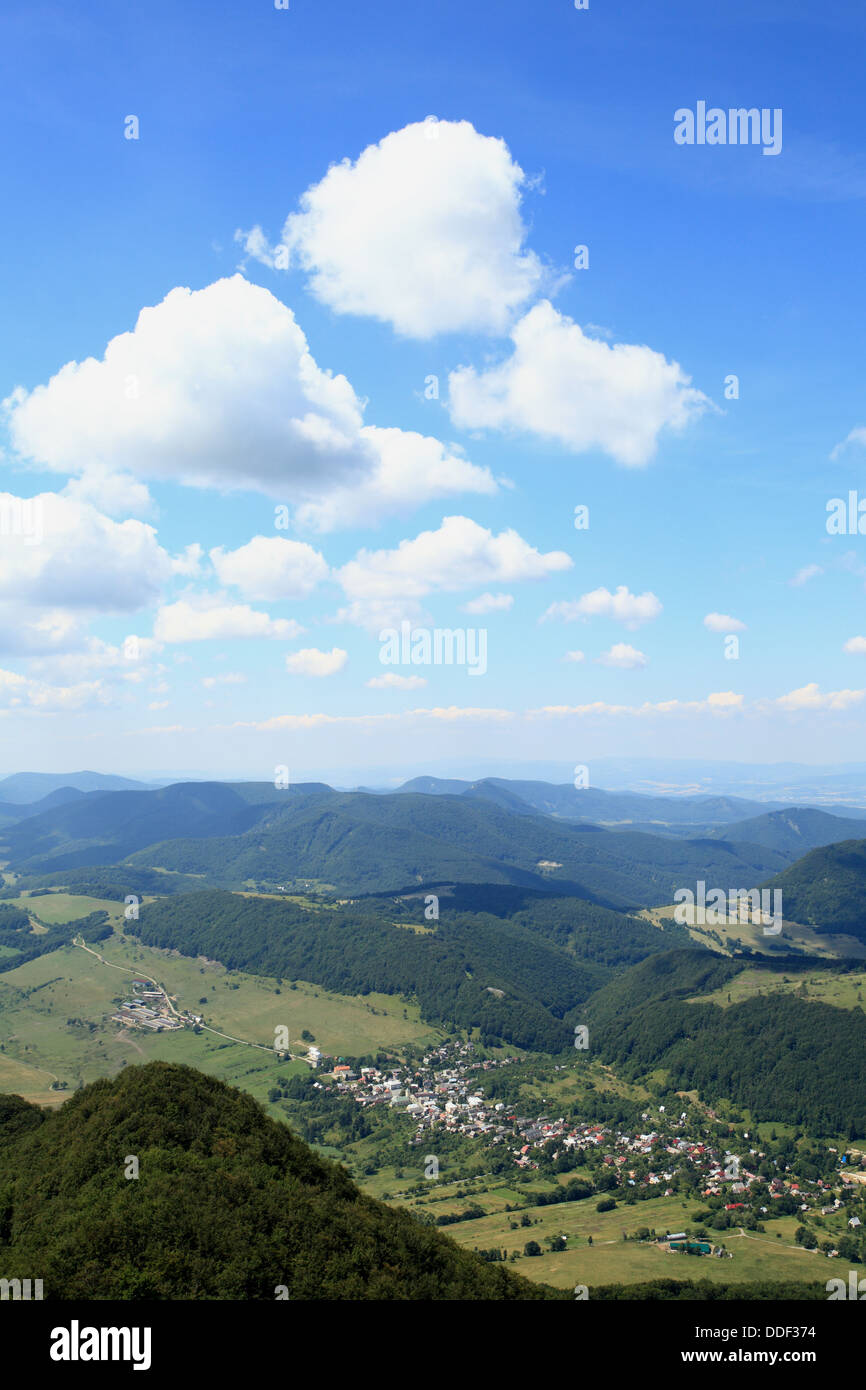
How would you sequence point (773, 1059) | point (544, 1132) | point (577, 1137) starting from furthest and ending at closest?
point (773, 1059) → point (544, 1132) → point (577, 1137)

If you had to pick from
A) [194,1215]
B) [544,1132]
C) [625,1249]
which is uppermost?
[194,1215]

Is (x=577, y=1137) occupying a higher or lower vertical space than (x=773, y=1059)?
lower

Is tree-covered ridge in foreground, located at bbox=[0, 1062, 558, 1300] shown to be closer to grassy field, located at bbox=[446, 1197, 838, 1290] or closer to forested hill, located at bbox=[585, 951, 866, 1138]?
grassy field, located at bbox=[446, 1197, 838, 1290]

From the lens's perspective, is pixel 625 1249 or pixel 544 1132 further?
pixel 544 1132

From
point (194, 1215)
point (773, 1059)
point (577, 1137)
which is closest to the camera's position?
point (194, 1215)

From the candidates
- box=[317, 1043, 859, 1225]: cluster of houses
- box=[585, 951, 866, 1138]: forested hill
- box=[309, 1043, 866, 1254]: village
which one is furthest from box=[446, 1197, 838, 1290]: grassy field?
box=[585, 951, 866, 1138]: forested hill

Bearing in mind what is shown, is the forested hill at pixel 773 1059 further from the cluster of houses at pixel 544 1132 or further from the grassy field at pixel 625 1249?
the grassy field at pixel 625 1249

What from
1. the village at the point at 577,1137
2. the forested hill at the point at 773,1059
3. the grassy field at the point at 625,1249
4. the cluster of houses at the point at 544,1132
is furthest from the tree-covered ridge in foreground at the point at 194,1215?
the forested hill at the point at 773,1059

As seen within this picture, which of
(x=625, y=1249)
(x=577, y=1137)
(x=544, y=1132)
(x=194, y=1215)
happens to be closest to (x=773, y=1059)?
(x=577, y=1137)

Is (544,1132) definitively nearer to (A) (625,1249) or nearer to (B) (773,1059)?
(A) (625,1249)
